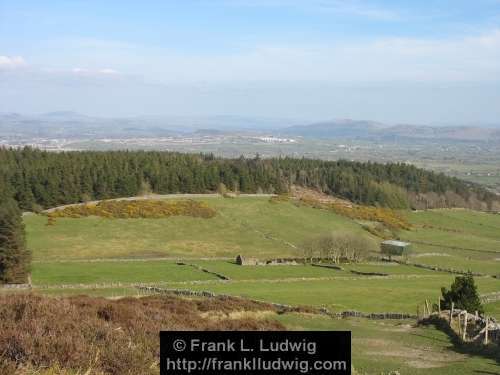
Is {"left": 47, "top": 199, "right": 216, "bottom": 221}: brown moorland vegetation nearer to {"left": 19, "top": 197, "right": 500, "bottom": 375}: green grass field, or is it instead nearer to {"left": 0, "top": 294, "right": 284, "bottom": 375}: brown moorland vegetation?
{"left": 19, "top": 197, "right": 500, "bottom": 375}: green grass field

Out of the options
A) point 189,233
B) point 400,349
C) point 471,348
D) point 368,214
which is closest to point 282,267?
point 189,233

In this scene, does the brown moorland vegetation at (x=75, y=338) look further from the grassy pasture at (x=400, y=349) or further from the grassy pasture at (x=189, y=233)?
the grassy pasture at (x=189, y=233)

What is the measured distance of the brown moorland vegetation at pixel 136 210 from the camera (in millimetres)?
88688

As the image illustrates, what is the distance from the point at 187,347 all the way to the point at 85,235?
70.8 meters

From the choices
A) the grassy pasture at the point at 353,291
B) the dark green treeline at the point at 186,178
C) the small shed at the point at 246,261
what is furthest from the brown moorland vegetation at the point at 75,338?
the dark green treeline at the point at 186,178

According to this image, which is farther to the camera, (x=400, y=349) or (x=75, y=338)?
(x=400, y=349)

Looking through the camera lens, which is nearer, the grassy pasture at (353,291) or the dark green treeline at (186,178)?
the grassy pasture at (353,291)

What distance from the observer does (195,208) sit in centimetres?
9562

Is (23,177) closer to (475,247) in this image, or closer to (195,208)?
(195,208)

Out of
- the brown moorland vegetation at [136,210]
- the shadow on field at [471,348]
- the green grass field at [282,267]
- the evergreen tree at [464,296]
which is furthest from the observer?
the brown moorland vegetation at [136,210]

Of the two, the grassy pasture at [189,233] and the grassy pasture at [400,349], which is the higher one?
the grassy pasture at [400,349]

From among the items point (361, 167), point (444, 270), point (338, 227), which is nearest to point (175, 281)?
point (444, 270)

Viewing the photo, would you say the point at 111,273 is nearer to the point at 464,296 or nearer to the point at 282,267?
the point at 282,267

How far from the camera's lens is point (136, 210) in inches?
3610
